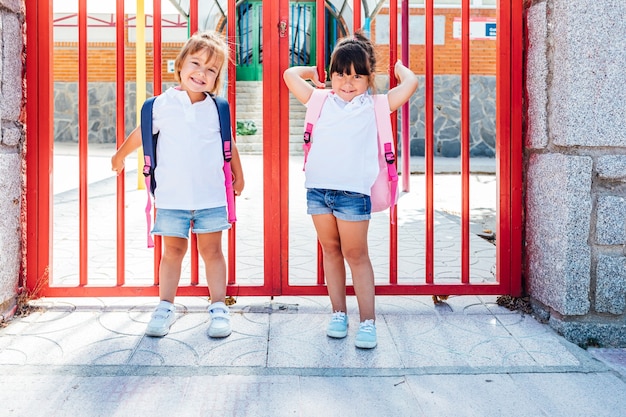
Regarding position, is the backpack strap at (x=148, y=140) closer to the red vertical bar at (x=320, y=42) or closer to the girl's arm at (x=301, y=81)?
the girl's arm at (x=301, y=81)

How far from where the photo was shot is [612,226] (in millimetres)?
2555

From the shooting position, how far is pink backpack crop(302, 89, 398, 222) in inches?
101

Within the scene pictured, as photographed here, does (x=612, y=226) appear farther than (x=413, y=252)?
No

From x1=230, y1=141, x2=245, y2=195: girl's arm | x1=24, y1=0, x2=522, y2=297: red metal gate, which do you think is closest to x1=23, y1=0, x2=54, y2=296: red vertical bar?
x1=24, y1=0, x2=522, y2=297: red metal gate

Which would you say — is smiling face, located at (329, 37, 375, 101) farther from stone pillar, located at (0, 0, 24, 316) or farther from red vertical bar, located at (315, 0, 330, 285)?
stone pillar, located at (0, 0, 24, 316)

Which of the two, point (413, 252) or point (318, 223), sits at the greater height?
point (318, 223)

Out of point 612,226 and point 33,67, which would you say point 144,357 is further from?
point 612,226

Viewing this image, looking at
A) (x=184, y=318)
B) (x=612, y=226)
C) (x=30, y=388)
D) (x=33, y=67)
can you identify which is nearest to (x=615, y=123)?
(x=612, y=226)

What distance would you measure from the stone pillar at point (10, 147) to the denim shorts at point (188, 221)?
2.36 feet

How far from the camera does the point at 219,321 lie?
260 centimetres

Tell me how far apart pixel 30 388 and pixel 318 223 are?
1.24 metres

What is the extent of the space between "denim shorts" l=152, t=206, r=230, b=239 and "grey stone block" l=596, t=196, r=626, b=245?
1.57 meters

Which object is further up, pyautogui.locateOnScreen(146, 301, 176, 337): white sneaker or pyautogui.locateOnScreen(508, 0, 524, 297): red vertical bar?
pyautogui.locateOnScreen(508, 0, 524, 297): red vertical bar

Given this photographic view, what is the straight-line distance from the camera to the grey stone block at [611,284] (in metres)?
2.57
